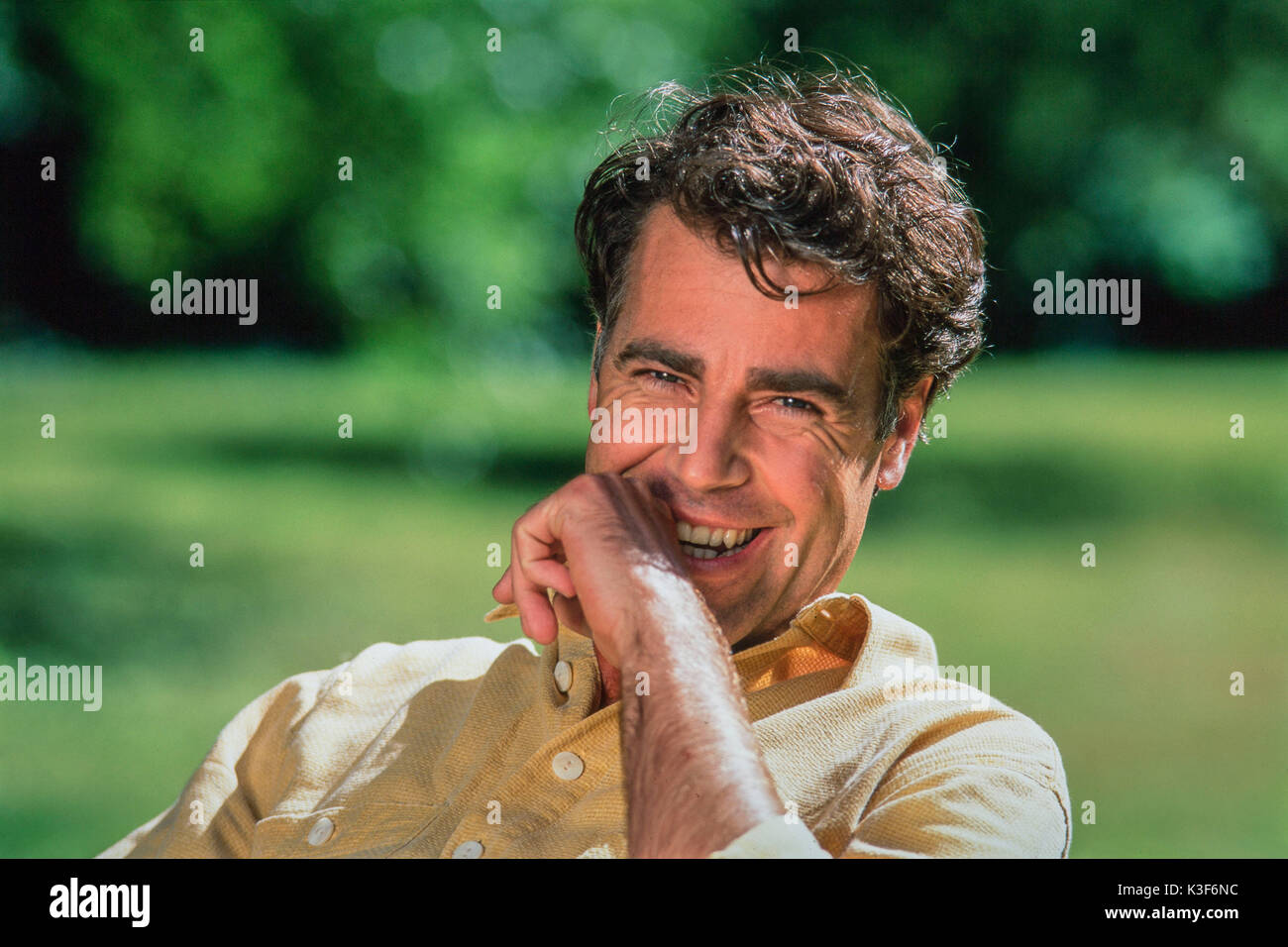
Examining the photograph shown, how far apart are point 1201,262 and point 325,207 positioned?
6461mm

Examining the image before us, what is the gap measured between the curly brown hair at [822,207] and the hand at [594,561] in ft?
0.99

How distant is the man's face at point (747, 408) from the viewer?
1721 mm

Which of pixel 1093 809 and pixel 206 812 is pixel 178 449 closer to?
pixel 1093 809

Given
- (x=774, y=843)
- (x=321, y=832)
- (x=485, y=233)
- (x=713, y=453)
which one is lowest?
(x=321, y=832)

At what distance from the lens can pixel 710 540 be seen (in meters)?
1.78

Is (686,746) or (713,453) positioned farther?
(713,453)

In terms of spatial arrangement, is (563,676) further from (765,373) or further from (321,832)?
(765,373)

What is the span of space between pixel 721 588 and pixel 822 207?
19.2 inches

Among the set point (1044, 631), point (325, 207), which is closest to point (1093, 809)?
point (1044, 631)

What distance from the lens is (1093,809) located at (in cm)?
395

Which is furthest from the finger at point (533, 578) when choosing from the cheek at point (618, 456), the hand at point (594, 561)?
the cheek at point (618, 456)

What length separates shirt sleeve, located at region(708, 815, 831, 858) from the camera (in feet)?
3.87

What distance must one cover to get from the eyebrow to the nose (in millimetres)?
49

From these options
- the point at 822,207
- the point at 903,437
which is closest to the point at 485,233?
the point at 903,437
